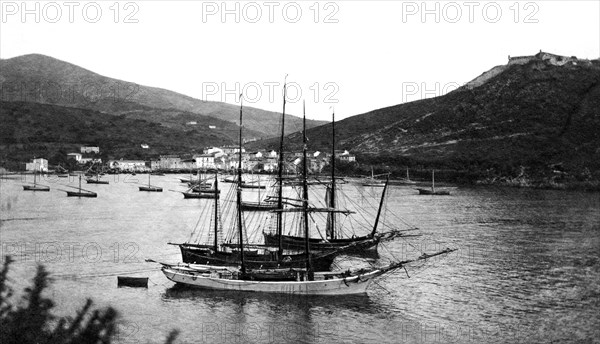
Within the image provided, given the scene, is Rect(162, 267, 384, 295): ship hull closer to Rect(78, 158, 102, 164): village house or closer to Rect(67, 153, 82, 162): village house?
Rect(78, 158, 102, 164): village house

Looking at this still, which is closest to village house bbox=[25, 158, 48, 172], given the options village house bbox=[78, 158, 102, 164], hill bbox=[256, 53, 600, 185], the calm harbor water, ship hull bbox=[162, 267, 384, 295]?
village house bbox=[78, 158, 102, 164]

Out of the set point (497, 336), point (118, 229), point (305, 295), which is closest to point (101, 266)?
point (305, 295)

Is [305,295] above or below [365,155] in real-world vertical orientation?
below

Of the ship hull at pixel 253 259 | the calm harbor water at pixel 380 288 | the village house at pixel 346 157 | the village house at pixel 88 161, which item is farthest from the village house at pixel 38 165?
the ship hull at pixel 253 259

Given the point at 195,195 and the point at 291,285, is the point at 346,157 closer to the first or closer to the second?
the point at 195,195

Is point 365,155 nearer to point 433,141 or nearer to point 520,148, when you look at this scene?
point 433,141

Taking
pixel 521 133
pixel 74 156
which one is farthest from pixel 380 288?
pixel 74 156
